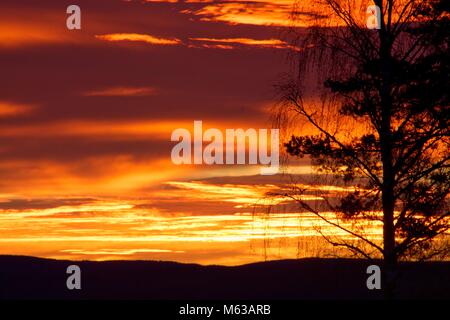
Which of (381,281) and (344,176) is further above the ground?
(344,176)

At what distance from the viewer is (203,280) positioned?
1737 inches

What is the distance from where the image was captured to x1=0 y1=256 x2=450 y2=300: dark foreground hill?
40719 millimetres

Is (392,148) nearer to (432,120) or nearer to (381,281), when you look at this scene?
(432,120)

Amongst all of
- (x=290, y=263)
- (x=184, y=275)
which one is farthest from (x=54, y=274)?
(x=290, y=263)

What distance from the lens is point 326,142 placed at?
26125 millimetres

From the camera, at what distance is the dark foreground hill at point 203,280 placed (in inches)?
1603

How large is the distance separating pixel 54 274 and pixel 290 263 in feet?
37.7
